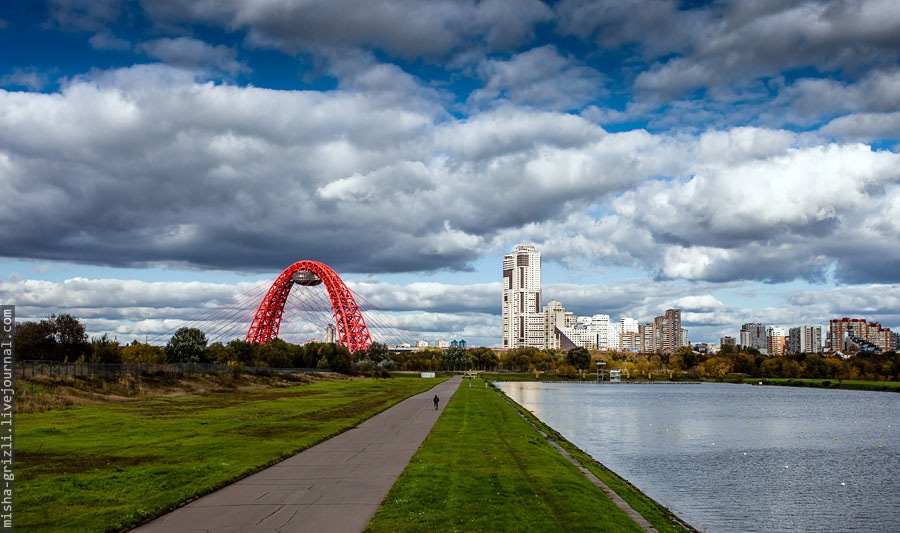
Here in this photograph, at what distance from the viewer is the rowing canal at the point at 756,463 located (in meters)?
25.2

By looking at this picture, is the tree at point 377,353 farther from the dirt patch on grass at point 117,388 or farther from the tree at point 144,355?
the dirt patch on grass at point 117,388

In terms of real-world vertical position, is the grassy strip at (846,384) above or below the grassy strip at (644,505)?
below

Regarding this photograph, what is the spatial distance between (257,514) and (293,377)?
9609 centimetres

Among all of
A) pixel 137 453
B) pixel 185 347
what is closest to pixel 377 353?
pixel 185 347

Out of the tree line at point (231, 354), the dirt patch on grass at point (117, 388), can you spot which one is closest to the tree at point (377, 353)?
the tree line at point (231, 354)

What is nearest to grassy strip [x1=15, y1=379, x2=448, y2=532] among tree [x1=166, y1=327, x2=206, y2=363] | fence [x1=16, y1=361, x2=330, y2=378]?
fence [x1=16, y1=361, x2=330, y2=378]

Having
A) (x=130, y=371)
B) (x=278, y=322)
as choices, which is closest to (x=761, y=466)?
(x=130, y=371)

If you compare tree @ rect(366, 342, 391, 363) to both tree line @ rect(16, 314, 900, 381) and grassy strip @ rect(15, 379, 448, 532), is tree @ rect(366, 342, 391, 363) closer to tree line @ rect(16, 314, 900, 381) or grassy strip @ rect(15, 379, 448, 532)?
tree line @ rect(16, 314, 900, 381)

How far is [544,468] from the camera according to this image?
26.0m

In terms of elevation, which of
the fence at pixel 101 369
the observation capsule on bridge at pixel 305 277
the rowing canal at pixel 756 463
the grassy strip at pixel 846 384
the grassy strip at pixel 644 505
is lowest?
the grassy strip at pixel 846 384

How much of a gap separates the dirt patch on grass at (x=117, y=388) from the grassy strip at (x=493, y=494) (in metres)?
Answer: 29.1

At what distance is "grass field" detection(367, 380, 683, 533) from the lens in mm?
16734

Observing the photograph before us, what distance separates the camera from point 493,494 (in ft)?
66.2

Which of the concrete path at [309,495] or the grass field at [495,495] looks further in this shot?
the grass field at [495,495]
